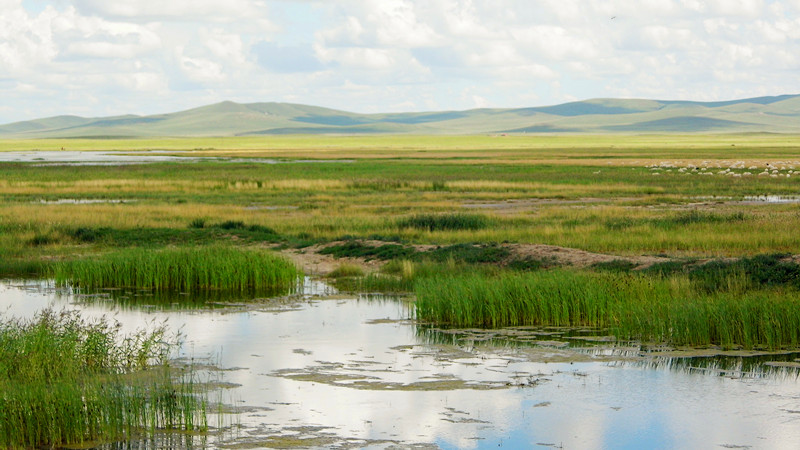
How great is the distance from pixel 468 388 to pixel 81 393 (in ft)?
16.0

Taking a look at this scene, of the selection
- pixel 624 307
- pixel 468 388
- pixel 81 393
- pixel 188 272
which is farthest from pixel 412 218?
pixel 81 393

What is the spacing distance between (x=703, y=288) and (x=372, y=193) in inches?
1332

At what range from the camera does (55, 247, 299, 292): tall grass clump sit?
22513 millimetres

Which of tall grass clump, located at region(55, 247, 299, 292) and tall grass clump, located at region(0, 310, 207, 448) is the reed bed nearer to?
tall grass clump, located at region(55, 247, 299, 292)

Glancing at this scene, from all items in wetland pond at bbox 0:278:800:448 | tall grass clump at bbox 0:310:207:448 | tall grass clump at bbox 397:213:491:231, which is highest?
tall grass clump at bbox 397:213:491:231

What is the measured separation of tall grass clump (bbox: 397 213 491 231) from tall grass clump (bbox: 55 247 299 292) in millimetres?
9534

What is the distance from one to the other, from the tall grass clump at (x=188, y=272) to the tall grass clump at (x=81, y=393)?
8352 mm

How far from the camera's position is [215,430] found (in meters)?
11.2

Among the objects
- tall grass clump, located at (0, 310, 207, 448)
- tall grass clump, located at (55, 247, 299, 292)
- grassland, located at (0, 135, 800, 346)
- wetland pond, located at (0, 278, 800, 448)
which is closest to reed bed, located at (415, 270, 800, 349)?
grassland, located at (0, 135, 800, 346)

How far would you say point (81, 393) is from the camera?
11422 mm

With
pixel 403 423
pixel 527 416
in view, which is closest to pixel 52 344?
pixel 403 423

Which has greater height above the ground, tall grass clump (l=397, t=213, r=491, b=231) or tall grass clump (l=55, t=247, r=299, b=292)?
tall grass clump (l=397, t=213, r=491, b=231)

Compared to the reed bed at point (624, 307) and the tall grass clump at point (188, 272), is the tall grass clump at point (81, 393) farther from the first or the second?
the tall grass clump at point (188, 272)

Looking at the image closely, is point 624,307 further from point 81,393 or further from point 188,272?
point 188,272
